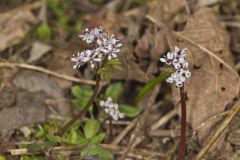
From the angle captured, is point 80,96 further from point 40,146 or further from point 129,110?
point 40,146

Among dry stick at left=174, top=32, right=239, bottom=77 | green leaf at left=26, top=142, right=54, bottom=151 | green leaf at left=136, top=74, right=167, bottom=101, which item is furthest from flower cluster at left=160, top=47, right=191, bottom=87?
green leaf at left=26, top=142, right=54, bottom=151

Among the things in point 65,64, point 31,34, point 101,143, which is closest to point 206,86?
point 101,143

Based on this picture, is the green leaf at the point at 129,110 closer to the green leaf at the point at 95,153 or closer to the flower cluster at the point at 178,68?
the green leaf at the point at 95,153

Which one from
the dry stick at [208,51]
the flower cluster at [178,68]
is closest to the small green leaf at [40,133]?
the flower cluster at [178,68]

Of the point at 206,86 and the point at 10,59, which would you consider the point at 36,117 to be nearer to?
the point at 10,59

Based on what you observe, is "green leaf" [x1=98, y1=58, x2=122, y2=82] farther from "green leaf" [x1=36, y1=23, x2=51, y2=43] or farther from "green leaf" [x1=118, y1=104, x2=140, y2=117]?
"green leaf" [x1=36, y1=23, x2=51, y2=43]
